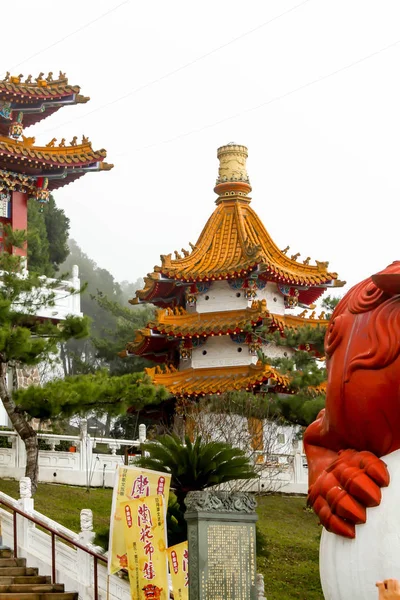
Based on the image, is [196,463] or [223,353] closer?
[196,463]

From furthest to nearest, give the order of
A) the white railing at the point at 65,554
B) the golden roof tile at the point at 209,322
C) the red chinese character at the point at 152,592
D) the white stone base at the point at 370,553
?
1. the golden roof tile at the point at 209,322
2. the white railing at the point at 65,554
3. the red chinese character at the point at 152,592
4. the white stone base at the point at 370,553

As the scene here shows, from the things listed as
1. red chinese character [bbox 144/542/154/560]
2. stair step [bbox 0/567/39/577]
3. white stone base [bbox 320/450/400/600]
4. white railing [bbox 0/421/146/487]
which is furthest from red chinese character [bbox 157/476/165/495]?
white railing [bbox 0/421/146/487]

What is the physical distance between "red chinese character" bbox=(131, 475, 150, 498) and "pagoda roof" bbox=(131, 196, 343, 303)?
14240mm

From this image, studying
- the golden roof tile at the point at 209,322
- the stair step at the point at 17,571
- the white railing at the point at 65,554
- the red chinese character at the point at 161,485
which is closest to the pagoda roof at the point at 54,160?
the golden roof tile at the point at 209,322

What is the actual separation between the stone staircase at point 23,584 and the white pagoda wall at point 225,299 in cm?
1307

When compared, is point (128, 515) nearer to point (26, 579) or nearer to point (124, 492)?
point (124, 492)

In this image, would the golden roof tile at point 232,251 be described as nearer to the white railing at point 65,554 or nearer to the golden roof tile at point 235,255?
the golden roof tile at point 235,255

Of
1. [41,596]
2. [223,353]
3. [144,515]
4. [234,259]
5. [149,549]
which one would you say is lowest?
[41,596]

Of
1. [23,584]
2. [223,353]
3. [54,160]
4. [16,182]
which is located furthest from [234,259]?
[23,584]

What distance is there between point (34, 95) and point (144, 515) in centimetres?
1565

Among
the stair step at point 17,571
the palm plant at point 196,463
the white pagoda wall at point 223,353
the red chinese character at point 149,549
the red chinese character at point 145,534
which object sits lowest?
the stair step at point 17,571

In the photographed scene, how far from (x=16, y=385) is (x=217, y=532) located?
17.4 metres

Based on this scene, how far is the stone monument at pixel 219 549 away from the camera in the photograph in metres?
10.8

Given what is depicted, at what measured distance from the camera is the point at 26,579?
48.2 feet
